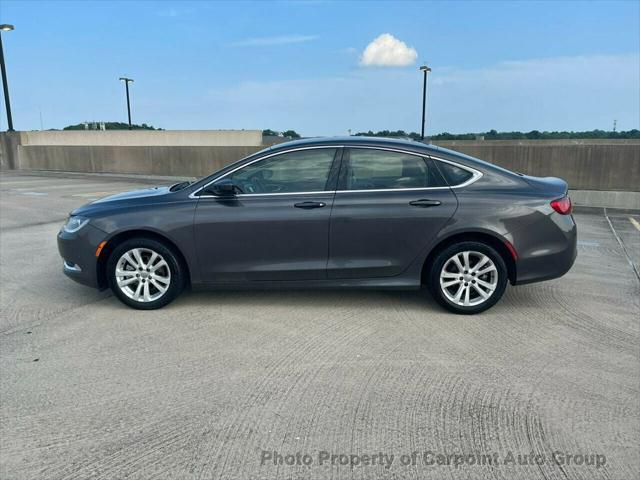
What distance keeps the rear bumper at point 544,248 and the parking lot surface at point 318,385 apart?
423 millimetres

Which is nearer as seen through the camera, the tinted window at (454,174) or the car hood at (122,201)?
the tinted window at (454,174)

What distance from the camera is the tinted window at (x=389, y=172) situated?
193 inches

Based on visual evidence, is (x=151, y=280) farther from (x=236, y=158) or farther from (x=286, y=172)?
(x=236, y=158)

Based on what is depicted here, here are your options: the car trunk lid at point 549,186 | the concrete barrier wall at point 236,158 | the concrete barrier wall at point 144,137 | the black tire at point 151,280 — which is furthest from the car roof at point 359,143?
the concrete barrier wall at point 144,137

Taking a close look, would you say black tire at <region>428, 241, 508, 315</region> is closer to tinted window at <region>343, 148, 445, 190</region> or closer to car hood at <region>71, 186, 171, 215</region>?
tinted window at <region>343, 148, 445, 190</region>

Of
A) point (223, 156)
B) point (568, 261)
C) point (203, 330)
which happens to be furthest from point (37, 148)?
point (568, 261)

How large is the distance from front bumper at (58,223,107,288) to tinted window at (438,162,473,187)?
3.23 meters

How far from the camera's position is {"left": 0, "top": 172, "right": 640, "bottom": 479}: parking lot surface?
277 centimetres

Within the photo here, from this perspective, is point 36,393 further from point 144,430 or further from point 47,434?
point 144,430

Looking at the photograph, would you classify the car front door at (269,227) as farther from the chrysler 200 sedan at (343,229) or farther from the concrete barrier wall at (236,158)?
the concrete barrier wall at (236,158)

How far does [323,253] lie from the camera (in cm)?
485

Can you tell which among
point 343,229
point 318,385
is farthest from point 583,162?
point 318,385

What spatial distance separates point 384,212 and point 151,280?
7.50ft

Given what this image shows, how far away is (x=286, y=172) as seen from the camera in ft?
16.4
